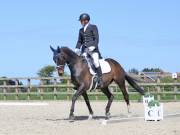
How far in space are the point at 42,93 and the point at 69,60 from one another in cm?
1392

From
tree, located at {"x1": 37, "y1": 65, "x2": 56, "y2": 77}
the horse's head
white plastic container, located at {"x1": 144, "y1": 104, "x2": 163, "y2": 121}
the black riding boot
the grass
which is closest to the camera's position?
white plastic container, located at {"x1": 144, "y1": 104, "x2": 163, "y2": 121}

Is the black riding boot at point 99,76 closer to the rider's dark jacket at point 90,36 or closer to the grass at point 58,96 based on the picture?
the rider's dark jacket at point 90,36

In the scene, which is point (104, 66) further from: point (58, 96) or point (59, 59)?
point (58, 96)

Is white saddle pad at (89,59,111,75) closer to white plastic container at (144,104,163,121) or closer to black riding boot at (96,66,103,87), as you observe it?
black riding boot at (96,66,103,87)

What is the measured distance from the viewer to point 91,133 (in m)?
9.00

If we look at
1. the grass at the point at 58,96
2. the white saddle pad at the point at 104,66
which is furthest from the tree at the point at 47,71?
the white saddle pad at the point at 104,66

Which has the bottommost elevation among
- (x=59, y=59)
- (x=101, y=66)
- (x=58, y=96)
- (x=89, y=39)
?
(x=58, y=96)

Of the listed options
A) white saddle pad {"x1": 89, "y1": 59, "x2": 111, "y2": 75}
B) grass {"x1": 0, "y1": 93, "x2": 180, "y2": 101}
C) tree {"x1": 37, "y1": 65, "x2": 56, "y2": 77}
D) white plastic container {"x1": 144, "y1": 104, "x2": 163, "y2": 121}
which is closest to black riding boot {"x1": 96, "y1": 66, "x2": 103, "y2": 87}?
white saddle pad {"x1": 89, "y1": 59, "x2": 111, "y2": 75}

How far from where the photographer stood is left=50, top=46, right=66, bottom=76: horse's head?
11.7 meters

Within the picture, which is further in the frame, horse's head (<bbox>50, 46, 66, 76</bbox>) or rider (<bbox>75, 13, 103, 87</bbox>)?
rider (<bbox>75, 13, 103, 87</bbox>)

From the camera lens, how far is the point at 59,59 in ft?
38.6

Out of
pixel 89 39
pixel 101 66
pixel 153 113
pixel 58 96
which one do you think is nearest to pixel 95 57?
pixel 101 66

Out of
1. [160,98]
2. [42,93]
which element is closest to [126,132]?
[160,98]

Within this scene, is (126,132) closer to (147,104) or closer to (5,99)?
(147,104)
